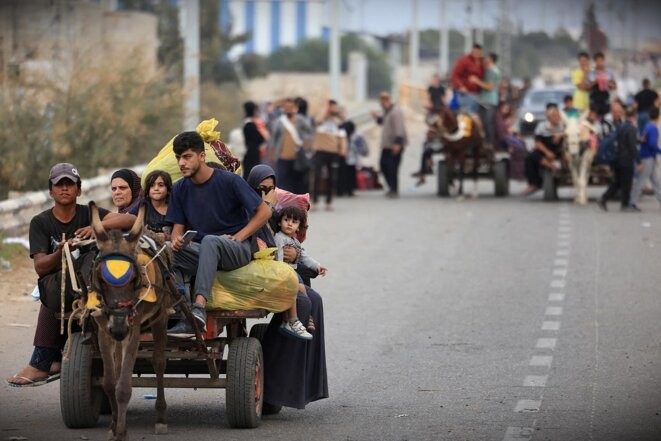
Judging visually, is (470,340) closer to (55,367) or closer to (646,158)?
(55,367)

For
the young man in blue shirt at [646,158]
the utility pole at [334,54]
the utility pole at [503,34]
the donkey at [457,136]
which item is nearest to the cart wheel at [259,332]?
the young man in blue shirt at [646,158]

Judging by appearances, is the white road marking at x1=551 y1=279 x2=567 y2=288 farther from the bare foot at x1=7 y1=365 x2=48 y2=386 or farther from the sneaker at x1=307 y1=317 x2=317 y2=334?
the bare foot at x1=7 y1=365 x2=48 y2=386

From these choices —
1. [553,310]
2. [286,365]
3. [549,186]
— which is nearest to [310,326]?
[286,365]

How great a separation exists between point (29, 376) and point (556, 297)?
8364mm

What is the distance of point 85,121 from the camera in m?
26.7

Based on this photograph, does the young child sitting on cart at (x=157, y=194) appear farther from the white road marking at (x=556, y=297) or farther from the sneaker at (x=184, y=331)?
the white road marking at (x=556, y=297)

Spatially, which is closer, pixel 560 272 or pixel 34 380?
pixel 34 380

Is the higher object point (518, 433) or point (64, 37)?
point (64, 37)

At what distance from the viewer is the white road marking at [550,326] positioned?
15.7 meters

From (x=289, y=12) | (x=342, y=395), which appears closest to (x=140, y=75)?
(x=342, y=395)

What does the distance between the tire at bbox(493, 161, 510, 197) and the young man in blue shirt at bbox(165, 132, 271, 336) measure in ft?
66.5

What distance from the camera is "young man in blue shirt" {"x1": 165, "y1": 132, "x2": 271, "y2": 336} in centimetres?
1035

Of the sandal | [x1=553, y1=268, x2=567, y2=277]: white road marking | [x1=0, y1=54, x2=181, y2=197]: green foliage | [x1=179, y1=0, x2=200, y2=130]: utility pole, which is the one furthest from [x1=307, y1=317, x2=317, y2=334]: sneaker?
[x1=179, y1=0, x2=200, y2=130]: utility pole

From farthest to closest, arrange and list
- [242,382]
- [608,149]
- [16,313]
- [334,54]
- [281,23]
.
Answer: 1. [281,23]
2. [334,54]
3. [608,149]
4. [16,313]
5. [242,382]
